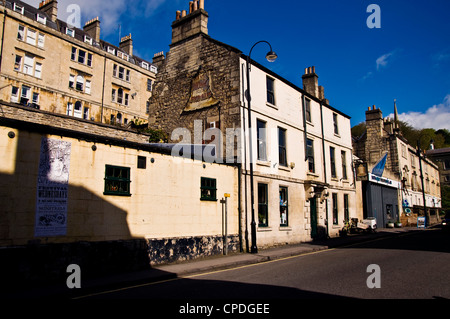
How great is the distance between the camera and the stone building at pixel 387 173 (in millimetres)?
31594

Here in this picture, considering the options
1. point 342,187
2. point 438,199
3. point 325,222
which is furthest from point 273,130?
point 438,199

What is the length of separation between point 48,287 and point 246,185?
9.49 m

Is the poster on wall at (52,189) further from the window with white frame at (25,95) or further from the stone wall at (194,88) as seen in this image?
the window with white frame at (25,95)

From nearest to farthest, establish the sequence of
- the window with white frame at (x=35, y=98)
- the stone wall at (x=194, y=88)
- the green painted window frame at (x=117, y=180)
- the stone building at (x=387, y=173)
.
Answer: the green painted window frame at (x=117, y=180) → the stone wall at (x=194, y=88) → the stone building at (x=387, y=173) → the window with white frame at (x=35, y=98)

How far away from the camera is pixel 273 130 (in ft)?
59.9

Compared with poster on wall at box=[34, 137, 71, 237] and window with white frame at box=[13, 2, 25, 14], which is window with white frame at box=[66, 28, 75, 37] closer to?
window with white frame at box=[13, 2, 25, 14]

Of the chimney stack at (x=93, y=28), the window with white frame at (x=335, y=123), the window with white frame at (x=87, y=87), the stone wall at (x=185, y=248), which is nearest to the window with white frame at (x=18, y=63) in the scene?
the window with white frame at (x=87, y=87)

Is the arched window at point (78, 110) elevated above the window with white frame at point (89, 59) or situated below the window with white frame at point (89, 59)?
below

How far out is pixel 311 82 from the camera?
952 inches

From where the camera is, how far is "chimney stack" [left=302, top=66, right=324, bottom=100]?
78.6 feet

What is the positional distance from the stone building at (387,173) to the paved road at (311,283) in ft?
70.8

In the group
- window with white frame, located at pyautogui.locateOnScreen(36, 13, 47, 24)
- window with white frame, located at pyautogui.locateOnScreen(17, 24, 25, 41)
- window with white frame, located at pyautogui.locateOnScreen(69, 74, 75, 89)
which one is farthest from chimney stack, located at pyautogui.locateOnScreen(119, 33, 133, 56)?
window with white frame, located at pyautogui.locateOnScreen(17, 24, 25, 41)

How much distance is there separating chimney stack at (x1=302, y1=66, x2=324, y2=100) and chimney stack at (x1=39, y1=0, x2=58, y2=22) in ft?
101

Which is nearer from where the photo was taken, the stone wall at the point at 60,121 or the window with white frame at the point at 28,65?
the stone wall at the point at 60,121
